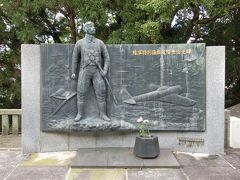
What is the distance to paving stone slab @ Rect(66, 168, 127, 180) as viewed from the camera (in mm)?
5074

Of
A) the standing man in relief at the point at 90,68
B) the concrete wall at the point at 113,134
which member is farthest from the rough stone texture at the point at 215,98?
the standing man in relief at the point at 90,68

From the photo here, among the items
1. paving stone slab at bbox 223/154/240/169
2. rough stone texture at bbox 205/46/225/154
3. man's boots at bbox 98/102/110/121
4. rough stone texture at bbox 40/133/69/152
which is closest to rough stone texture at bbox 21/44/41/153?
rough stone texture at bbox 40/133/69/152

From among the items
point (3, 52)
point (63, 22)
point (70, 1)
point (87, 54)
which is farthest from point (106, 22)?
point (3, 52)

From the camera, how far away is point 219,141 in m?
6.34

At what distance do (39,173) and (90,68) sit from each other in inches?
82.9

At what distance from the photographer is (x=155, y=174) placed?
5.23m

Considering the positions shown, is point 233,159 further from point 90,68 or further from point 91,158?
point 90,68

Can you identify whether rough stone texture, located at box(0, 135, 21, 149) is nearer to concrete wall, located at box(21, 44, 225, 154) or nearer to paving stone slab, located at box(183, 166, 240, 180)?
concrete wall, located at box(21, 44, 225, 154)

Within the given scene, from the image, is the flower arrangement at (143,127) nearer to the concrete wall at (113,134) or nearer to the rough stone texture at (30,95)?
the concrete wall at (113,134)

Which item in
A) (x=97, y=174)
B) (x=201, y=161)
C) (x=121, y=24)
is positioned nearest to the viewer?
(x=97, y=174)

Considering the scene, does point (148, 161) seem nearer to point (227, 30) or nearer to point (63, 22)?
point (227, 30)

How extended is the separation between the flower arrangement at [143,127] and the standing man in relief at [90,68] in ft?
2.11

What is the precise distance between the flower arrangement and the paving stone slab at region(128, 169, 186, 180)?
2.68 feet

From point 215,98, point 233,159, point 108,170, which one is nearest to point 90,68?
point 108,170
